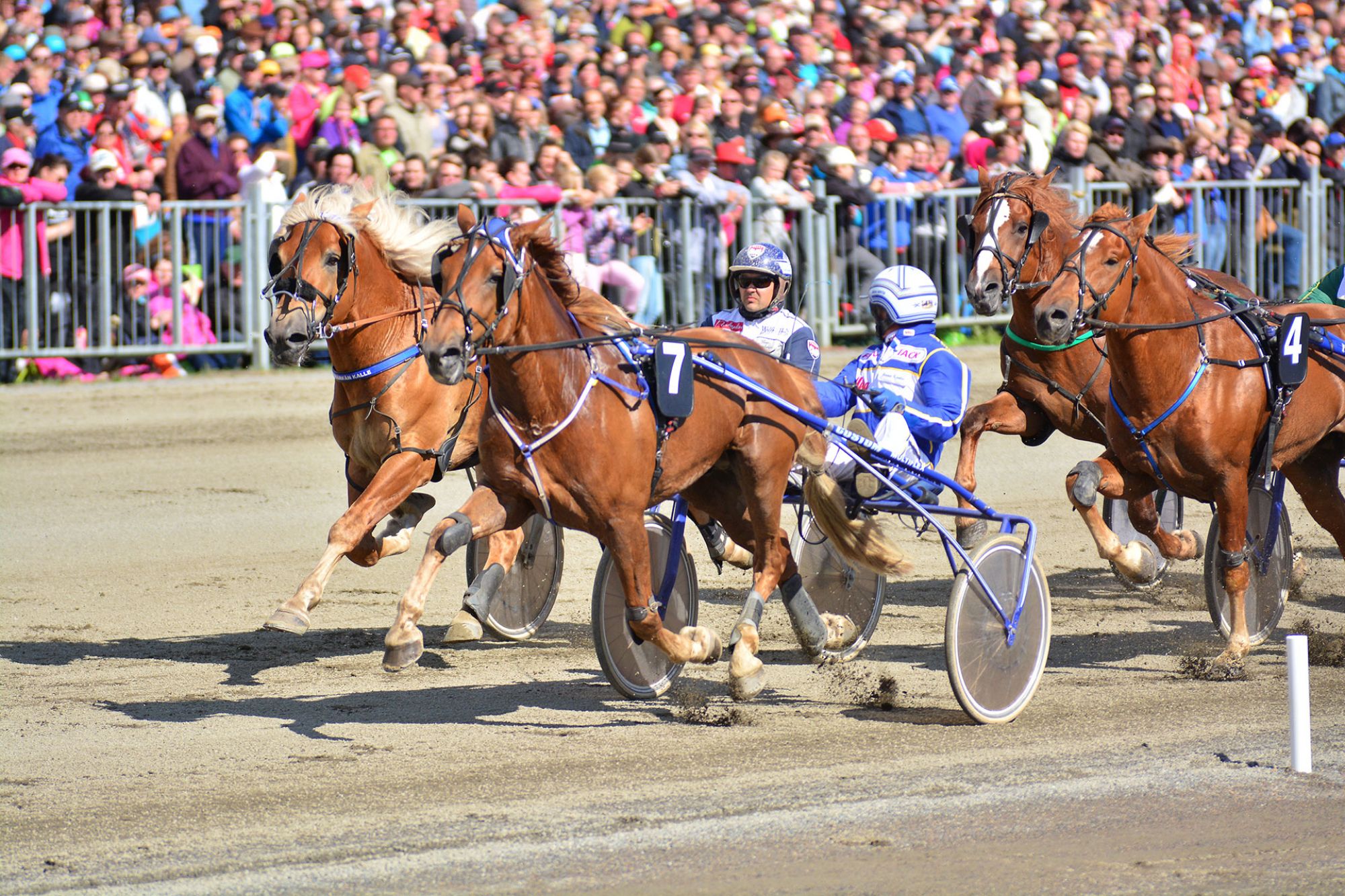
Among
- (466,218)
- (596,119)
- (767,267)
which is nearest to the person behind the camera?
(466,218)

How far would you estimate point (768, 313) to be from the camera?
6844 mm

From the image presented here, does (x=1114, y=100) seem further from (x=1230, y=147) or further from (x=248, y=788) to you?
(x=248, y=788)

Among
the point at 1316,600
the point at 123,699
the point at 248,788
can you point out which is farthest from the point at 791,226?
the point at 248,788

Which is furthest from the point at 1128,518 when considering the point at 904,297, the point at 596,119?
the point at 596,119

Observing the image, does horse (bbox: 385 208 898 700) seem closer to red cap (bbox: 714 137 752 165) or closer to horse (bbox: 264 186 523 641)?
horse (bbox: 264 186 523 641)

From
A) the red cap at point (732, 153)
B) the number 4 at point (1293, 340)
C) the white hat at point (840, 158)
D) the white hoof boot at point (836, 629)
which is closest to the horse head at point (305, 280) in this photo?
the white hoof boot at point (836, 629)

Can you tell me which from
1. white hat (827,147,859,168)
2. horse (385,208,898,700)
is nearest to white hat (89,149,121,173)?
white hat (827,147,859,168)

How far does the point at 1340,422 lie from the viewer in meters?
7.06

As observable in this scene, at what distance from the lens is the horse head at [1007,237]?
6398mm

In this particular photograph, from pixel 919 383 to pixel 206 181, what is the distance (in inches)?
297

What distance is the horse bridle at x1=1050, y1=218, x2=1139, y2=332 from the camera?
6281 millimetres

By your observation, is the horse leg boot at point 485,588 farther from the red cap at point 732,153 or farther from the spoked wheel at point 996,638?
the red cap at point 732,153

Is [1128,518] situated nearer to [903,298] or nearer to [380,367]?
[903,298]

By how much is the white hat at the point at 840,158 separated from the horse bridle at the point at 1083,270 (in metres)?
7.61
